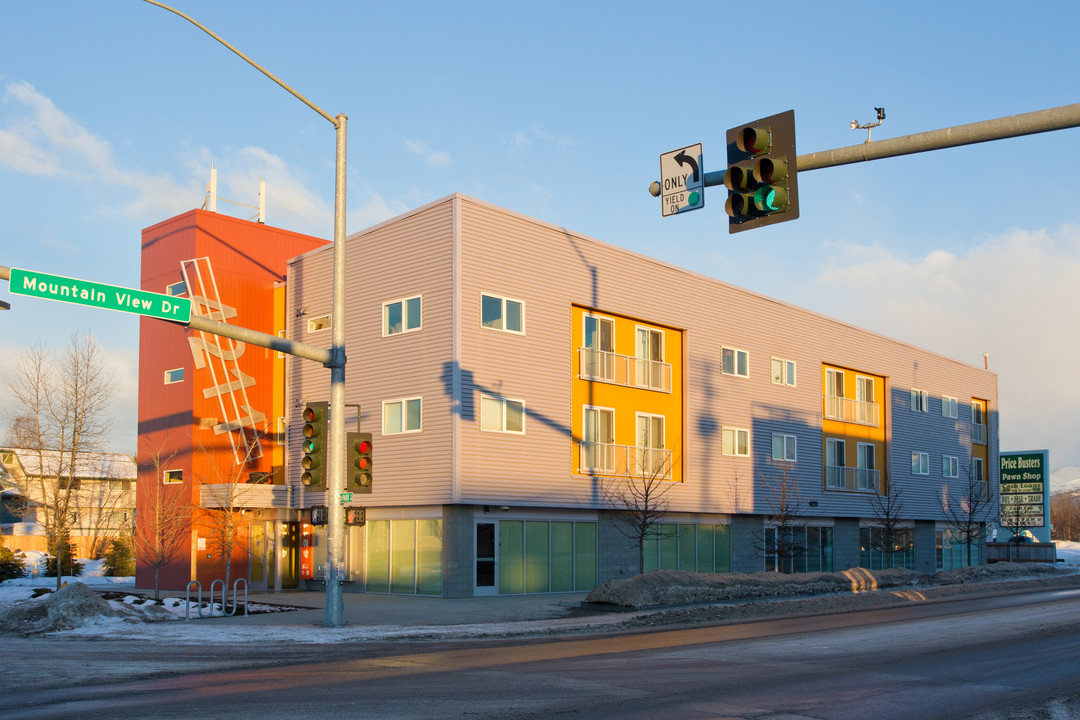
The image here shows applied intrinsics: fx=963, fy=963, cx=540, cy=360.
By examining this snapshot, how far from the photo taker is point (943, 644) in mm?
16203

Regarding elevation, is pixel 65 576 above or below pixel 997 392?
below

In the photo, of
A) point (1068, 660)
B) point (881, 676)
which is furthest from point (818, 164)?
point (1068, 660)

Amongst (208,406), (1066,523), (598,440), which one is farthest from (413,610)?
(1066,523)

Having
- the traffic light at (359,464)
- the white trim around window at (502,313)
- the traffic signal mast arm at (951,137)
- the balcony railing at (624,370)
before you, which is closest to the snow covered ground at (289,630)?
the traffic light at (359,464)

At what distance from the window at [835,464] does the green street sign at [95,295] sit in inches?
1378

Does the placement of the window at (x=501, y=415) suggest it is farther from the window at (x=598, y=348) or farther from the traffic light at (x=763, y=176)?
the traffic light at (x=763, y=176)

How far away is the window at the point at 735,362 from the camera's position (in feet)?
126

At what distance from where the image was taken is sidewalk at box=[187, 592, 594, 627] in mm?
20969

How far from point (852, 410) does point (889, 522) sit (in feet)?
18.1

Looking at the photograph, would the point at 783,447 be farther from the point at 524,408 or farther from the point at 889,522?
the point at 524,408

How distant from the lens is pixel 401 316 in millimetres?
30266

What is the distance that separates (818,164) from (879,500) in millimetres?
40436

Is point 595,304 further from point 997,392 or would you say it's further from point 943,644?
point 997,392

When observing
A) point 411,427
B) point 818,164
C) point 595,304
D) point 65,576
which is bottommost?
point 65,576
